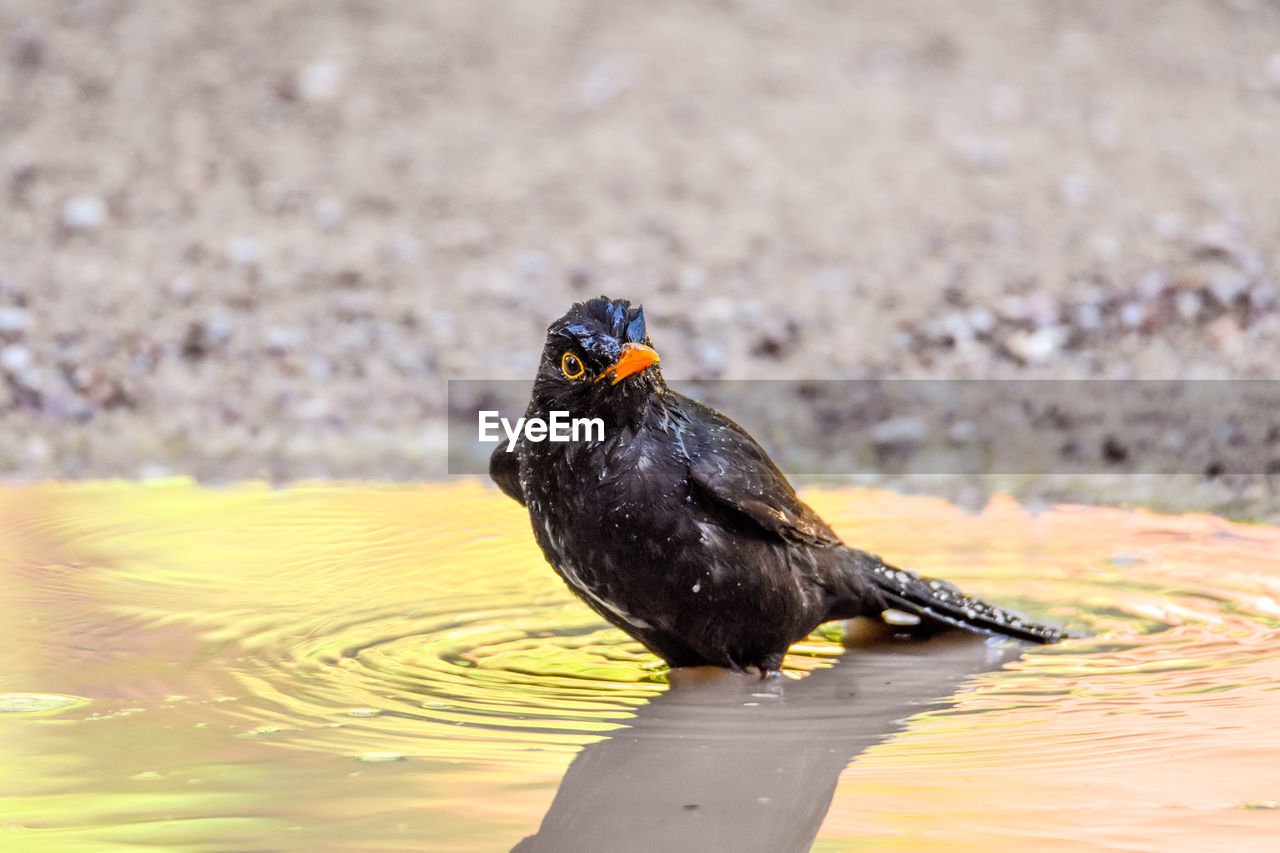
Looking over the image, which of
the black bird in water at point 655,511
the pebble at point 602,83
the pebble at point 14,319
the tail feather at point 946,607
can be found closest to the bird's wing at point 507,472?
the black bird in water at point 655,511

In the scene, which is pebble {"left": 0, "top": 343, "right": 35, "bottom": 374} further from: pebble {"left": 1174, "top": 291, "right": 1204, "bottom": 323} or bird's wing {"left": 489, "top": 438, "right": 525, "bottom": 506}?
pebble {"left": 1174, "top": 291, "right": 1204, "bottom": 323}

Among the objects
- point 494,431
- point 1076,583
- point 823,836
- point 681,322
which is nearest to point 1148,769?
point 823,836

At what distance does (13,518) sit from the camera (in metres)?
5.78

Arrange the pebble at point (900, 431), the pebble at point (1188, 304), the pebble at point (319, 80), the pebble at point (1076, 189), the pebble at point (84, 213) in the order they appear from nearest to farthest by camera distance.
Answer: the pebble at point (900, 431)
the pebble at point (1188, 304)
the pebble at point (84, 213)
the pebble at point (1076, 189)
the pebble at point (319, 80)

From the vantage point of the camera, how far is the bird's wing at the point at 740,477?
4.11 meters

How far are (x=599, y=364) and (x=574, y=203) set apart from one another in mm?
5605

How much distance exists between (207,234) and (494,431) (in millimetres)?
2863

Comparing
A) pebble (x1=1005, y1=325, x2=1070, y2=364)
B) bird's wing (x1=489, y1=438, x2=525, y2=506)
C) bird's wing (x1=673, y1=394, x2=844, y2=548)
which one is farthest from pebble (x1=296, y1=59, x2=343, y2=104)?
bird's wing (x1=673, y1=394, x2=844, y2=548)

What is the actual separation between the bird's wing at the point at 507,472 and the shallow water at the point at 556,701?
0.42 meters

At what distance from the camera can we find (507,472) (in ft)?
15.1

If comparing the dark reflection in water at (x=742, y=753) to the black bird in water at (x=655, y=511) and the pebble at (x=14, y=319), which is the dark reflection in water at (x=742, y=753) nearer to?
the black bird in water at (x=655, y=511)

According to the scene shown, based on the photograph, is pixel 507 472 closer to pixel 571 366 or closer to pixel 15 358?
pixel 571 366

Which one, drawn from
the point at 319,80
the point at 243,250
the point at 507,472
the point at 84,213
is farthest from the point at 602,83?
the point at 507,472

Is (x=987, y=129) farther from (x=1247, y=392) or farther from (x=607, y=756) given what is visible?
(x=607, y=756)
